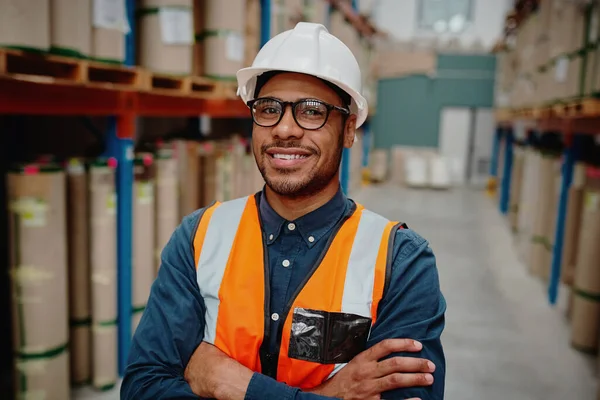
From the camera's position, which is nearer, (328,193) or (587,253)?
(328,193)

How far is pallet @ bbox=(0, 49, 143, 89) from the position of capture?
2.47 meters

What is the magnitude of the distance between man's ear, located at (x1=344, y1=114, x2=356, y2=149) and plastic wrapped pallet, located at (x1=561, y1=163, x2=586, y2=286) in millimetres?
3689

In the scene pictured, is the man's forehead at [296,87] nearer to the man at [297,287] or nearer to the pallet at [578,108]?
the man at [297,287]

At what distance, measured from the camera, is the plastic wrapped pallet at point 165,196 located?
3.70m

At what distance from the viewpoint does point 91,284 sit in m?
3.33

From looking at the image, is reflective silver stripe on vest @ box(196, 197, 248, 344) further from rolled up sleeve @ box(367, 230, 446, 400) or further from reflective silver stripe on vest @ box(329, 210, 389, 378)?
rolled up sleeve @ box(367, 230, 446, 400)

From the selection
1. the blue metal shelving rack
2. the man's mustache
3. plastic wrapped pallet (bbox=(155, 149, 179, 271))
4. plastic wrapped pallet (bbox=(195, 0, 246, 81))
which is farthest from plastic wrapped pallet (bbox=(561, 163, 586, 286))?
the man's mustache

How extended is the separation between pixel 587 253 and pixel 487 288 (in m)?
1.59

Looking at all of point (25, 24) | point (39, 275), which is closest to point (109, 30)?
point (25, 24)

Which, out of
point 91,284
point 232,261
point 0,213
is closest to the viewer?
point 232,261

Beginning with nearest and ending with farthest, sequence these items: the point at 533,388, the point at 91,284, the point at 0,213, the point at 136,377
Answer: the point at 136,377 < the point at 91,284 < the point at 533,388 < the point at 0,213

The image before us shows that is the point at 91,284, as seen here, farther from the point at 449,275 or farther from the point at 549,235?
the point at 549,235

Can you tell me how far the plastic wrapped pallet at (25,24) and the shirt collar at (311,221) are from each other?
4.88 feet

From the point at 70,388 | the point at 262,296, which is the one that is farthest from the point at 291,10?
the point at 262,296
